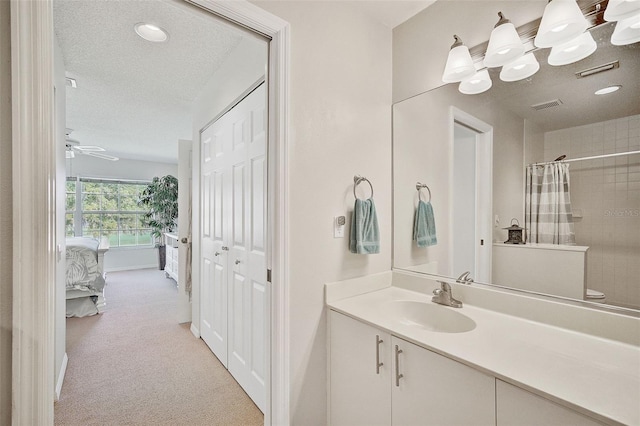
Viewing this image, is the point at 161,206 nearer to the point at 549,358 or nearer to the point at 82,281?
the point at 82,281

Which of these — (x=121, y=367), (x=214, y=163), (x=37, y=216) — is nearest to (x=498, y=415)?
(x=37, y=216)

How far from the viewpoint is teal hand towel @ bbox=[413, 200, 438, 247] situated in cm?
176

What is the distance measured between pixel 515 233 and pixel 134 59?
9.69 ft

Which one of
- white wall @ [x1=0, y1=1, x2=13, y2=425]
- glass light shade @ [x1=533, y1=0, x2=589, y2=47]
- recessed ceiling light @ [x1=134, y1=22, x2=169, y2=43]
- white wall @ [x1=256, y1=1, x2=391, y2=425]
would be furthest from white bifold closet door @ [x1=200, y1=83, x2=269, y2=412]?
glass light shade @ [x1=533, y1=0, x2=589, y2=47]

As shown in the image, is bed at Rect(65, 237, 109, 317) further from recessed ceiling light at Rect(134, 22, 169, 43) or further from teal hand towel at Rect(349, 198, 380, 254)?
teal hand towel at Rect(349, 198, 380, 254)

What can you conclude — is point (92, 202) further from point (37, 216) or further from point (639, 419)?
point (639, 419)

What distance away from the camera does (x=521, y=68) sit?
53.4 inches

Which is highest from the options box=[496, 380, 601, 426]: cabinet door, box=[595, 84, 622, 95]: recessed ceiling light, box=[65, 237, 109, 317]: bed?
box=[595, 84, 622, 95]: recessed ceiling light

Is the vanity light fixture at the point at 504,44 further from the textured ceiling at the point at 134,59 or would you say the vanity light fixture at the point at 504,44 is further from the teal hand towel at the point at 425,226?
the textured ceiling at the point at 134,59

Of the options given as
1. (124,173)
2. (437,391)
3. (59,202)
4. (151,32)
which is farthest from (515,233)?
(124,173)

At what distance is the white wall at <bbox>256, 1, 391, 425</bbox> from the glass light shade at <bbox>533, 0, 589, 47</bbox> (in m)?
0.85

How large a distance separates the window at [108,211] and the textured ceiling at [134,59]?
2537 millimetres

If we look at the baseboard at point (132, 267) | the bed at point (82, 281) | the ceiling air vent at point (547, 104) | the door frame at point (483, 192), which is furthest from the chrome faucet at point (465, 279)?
the baseboard at point (132, 267)

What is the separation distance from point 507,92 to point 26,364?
2.12 meters
